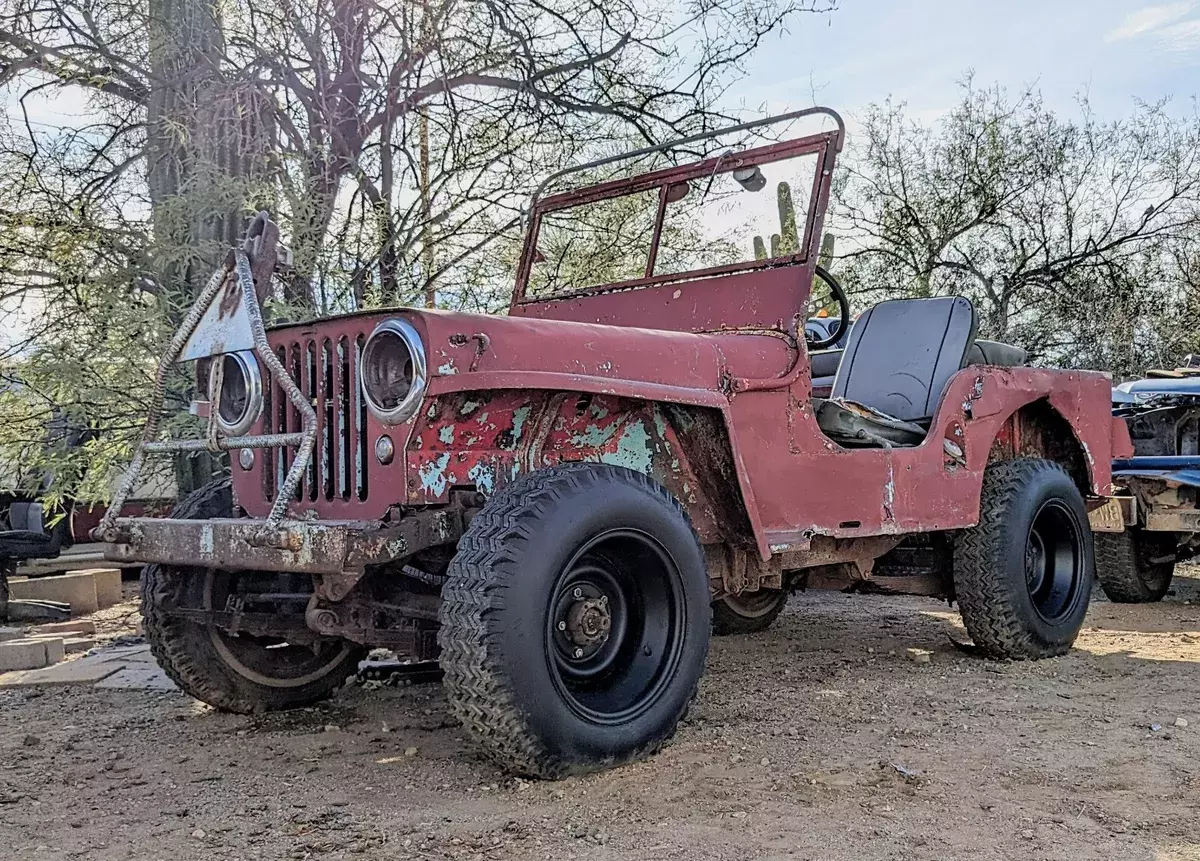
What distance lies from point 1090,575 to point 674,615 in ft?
9.47

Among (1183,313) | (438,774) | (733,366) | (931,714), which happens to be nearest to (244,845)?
(438,774)

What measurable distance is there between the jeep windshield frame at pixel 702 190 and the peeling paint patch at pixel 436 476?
1.78m

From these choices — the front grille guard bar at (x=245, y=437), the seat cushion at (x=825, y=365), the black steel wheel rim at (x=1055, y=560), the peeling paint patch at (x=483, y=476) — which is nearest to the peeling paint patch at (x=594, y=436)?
the peeling paint patch at (x=483, y=476)

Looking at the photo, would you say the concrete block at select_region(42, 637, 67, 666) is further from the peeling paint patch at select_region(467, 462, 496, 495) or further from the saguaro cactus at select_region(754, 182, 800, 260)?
the saguaro cactus at select_region(754, 182, 800, 260)

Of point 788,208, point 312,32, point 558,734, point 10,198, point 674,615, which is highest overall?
point 312,32

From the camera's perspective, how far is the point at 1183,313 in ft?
42.8

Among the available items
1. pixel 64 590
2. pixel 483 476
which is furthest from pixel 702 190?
pixel 64 590

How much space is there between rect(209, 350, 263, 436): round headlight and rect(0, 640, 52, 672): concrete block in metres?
2.30

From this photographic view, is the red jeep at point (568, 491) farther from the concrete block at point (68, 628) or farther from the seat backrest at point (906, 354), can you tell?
the concrete block at point (68, 628)

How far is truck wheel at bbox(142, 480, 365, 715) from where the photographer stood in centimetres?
380

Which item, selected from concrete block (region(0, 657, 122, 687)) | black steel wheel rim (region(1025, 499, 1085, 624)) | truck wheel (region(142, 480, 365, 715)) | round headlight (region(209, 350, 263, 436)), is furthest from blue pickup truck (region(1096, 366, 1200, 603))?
concrete block (region(0, 657, 122, 687))

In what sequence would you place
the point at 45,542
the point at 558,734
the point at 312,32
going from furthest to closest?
1. the point at 45,542
2. the point at 312,32
3. the point at 558,734

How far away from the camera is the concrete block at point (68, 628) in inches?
246

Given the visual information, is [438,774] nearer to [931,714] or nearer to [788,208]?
[931,714]
